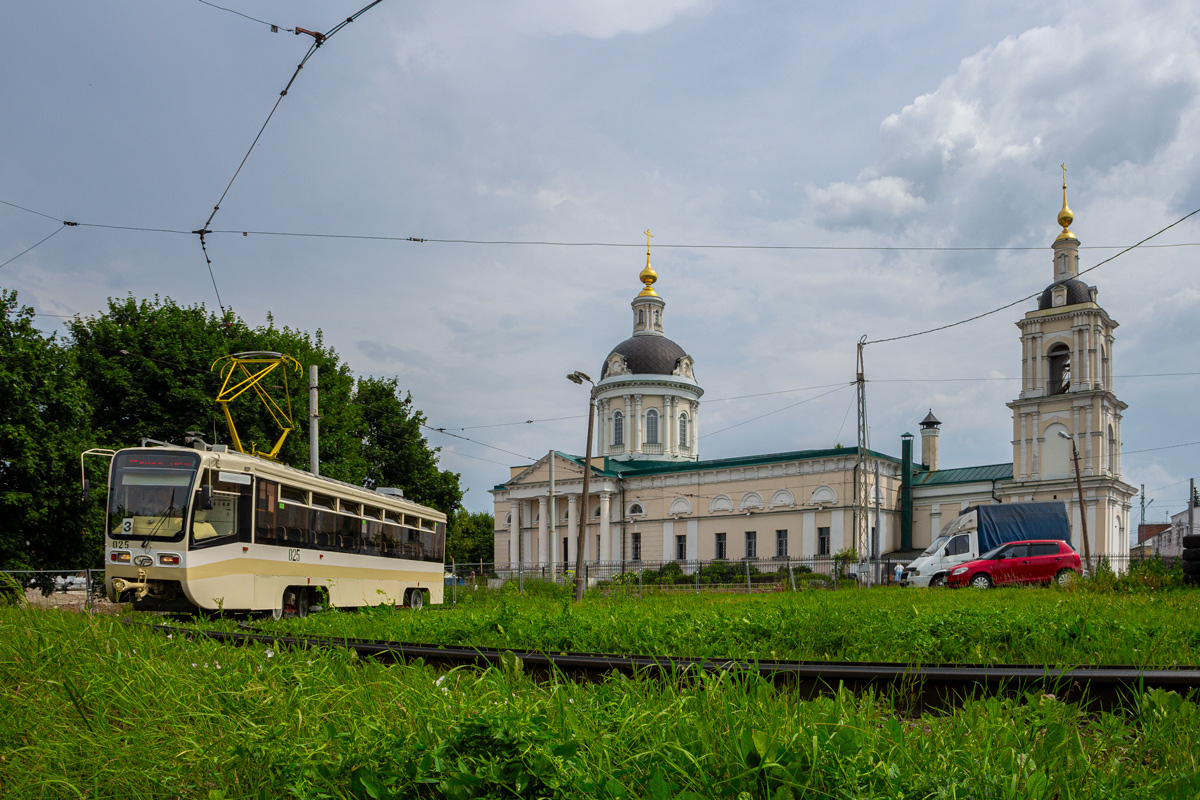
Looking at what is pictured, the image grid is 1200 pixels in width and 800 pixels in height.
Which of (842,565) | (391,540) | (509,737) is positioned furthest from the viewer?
(842,565)

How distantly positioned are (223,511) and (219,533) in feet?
1.33

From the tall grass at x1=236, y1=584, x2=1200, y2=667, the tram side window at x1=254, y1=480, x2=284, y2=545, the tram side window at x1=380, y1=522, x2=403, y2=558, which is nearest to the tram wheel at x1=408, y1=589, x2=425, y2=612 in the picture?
the tram side window at x1=380, y1=522, x2=403, y2=558

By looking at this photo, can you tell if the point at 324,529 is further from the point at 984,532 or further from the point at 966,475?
the point at 966,475

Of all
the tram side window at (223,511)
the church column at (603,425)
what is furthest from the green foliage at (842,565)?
the church column at (603,425)

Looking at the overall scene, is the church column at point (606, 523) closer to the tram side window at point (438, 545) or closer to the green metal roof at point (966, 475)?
the green metal roof at point (966, 475)

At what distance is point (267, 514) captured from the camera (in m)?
17.6

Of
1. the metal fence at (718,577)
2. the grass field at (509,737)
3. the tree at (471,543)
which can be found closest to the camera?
the grass field at (509,737)

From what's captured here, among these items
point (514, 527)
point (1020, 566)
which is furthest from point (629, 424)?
point (1020, 566)

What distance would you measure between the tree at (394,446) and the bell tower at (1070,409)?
37.6m

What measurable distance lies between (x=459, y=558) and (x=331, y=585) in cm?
7652

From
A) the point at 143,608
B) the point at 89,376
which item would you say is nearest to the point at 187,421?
the point at 89,376

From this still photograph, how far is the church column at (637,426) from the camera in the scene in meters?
74.8

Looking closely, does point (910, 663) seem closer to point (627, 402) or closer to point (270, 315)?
point (270, 315)

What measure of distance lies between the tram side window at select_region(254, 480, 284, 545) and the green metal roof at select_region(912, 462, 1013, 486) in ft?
175
